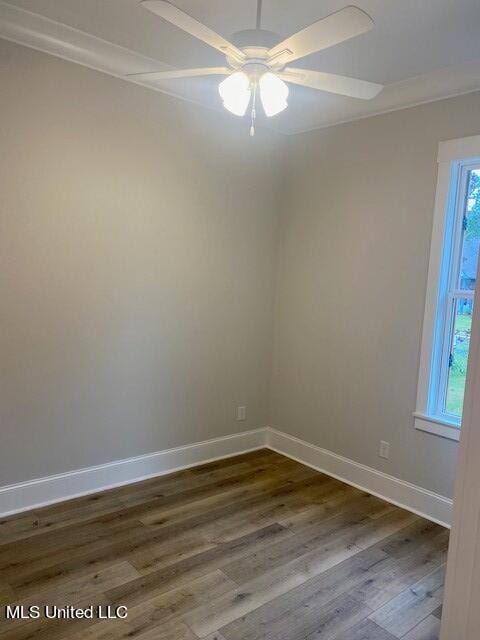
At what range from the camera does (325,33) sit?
154cm

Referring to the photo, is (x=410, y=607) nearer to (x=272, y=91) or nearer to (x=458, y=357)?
(x=458, y=357)

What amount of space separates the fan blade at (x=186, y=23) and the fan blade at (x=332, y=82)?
0.24 metres

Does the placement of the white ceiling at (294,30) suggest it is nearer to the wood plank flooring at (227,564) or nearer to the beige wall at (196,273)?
the beige wall at (196,273)

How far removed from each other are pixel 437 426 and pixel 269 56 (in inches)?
89.2

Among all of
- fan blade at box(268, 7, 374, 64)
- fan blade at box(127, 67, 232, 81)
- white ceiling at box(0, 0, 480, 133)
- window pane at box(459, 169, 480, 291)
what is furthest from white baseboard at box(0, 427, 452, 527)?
fan blade at box(268, 7, 374, 64)

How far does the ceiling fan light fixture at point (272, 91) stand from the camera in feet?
5.87

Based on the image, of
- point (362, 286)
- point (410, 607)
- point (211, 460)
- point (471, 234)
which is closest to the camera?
point (410, 607)

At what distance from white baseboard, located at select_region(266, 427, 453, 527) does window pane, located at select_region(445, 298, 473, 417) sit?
1.86 feet

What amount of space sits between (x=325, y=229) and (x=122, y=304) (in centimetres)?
160

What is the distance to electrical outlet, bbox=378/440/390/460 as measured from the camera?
315 centimetres

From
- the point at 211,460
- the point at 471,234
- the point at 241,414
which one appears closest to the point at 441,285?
the point at 471,234

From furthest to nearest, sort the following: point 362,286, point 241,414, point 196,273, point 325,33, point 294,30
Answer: point 241,414 < point 196,273 < point 362,286 < point 294,30 < point 325,33

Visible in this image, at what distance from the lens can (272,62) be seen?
5.81 ft

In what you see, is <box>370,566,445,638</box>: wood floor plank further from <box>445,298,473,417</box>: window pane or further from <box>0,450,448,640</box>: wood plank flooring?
<box>445,298,473,417</box>: window pane
